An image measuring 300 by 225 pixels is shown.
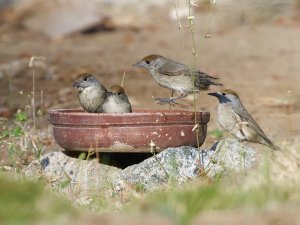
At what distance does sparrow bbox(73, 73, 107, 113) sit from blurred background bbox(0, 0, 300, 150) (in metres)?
1.43

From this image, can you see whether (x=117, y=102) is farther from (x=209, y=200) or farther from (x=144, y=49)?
(x=144, y=49)

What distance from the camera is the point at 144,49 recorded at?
16094 mm

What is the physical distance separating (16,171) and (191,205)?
2.50 m

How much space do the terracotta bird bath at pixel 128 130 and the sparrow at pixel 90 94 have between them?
46 centimetres

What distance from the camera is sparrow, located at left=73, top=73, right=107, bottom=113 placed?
8.01m

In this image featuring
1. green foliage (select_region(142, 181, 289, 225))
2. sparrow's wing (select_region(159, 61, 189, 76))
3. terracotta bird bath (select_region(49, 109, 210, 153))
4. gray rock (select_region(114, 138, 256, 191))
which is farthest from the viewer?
sparrow's wing (select_region(159, 61, 189, 76))

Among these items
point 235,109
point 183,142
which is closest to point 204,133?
point 183,142

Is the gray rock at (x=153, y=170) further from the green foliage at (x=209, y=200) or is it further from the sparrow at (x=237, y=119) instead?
the green foliage at (x=209, y=200)

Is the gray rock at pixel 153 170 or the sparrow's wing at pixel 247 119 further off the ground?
the sparrow's wing at pixel 247 119

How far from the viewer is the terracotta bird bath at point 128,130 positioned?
748 cm

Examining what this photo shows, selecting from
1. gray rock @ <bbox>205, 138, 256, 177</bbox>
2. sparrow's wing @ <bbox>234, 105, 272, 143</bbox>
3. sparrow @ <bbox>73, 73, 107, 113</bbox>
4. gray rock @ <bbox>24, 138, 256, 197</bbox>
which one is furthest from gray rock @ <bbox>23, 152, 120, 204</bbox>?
sparrow's wing @ <bbox>234, 105, 272, 143</bbox>

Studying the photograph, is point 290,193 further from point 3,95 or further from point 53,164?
point 3,95

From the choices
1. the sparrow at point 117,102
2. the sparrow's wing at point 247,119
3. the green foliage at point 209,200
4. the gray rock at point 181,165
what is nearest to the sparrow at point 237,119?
the sparrow's wing at point 247,119

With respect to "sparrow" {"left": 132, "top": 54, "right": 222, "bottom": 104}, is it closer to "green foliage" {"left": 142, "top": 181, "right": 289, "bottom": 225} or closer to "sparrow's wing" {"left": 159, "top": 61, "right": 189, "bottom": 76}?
"sparrow's wing" {"left": 159, "top": 61, "right": 189, "bottom": 76}
